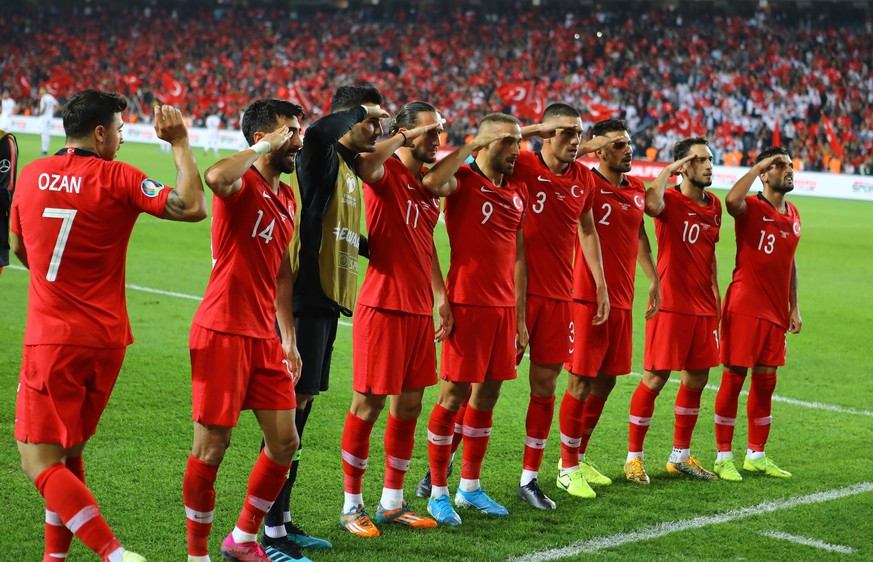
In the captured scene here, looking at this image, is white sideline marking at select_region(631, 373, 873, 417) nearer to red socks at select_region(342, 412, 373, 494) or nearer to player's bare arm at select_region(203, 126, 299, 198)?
red socks at select_region(342, 412, 373, 494)

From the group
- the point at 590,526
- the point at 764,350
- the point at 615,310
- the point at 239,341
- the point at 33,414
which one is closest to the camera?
the point at 33,414

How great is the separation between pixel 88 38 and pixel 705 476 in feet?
177

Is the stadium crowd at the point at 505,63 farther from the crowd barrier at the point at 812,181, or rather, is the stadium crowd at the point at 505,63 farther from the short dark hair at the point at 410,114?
the short dark hair at the point at 410,114

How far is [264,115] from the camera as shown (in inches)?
187

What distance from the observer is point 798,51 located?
39000 mm

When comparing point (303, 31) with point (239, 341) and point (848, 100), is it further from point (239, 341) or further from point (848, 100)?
point (239, 341)

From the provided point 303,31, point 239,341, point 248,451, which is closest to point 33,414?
point 239,341

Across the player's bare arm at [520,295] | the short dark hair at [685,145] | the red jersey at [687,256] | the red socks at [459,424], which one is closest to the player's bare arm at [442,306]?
the player's bare arm at [520,295]

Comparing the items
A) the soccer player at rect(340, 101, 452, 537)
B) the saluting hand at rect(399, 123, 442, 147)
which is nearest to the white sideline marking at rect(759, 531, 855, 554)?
the soccer player at rect(340, 101, 452, 537)

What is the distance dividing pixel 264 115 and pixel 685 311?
339 cm

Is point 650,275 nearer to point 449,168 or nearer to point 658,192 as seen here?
point 658,192

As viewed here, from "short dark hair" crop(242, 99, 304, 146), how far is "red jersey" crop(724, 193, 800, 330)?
369 cm

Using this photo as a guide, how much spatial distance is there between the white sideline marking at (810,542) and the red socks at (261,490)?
270 centimetres

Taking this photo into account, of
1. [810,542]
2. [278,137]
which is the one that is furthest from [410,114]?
[810,542]
